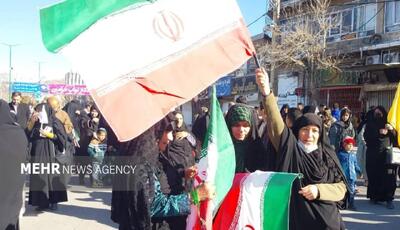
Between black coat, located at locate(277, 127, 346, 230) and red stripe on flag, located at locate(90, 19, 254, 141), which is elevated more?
red stripe on flag, located at locate(90, 19, 254, 141)

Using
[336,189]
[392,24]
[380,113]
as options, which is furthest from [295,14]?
[336,189]

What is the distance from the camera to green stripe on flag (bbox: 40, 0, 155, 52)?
2697 millimetres

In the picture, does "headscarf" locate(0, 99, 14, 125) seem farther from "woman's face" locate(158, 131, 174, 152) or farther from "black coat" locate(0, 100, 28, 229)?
"woman's face" locate(158, 131, 174, 152)

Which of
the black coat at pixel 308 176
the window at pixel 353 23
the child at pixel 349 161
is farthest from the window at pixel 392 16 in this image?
the black coat at pixel 308 176

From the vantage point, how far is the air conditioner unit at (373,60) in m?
18.4

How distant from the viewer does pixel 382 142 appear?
8.50m

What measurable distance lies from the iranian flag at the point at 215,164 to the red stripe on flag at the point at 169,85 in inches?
6.6

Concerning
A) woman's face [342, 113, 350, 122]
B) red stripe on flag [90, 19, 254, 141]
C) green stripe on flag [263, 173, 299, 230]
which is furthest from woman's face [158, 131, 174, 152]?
woman's face [342, 113, 350, 122]

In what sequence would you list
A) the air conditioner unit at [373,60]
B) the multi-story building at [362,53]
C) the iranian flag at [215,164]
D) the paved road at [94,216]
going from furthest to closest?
the air conditioner unit at [373,60], the multi-story building at [362,53], the paved road at [94,216], the iranian flag at [215,164]

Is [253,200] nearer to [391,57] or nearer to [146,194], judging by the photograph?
[146,194]

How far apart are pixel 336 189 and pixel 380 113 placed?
5.57 metres

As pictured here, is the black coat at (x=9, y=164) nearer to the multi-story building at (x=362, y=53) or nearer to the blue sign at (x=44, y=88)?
the multi-story building at (x=362, y=53)

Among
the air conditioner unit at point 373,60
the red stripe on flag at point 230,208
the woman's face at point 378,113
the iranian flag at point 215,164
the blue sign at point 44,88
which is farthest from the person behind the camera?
the blue sign at point 44,88

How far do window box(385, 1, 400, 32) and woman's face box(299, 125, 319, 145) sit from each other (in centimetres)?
1665
